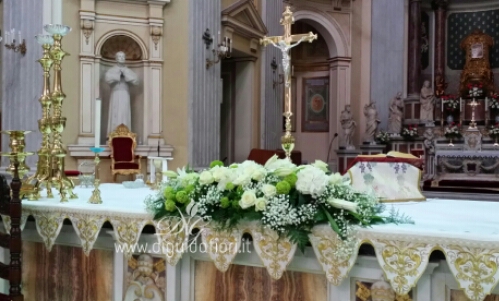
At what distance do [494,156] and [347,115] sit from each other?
3.44m

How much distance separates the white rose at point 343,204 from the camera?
240 centimetres

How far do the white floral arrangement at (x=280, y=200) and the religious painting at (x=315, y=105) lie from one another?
11.7 metres

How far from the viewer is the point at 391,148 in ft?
42.3

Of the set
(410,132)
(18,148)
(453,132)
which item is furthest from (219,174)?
(410,132)

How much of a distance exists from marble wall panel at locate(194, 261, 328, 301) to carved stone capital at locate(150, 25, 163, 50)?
6564 millimetres

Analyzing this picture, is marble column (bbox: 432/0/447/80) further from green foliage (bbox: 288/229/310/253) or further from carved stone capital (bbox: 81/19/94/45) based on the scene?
green foliage (bbox: 288/229/310/253)

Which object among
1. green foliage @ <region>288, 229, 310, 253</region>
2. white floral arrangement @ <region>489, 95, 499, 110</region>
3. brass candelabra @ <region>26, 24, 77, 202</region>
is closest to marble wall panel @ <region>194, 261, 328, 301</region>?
green foliage @ <region>288, 229, 310, 253</region>

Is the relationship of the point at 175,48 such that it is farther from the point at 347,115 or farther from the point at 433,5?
the point at 433,5

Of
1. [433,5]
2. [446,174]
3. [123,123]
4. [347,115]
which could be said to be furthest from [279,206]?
[433,5]

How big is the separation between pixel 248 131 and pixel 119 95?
3.16 metres

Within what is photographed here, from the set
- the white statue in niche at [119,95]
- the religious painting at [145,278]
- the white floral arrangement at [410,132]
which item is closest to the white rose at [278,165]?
the religious painting at [145,278]

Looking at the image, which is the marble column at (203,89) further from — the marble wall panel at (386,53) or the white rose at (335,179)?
the white rose at (335,179)

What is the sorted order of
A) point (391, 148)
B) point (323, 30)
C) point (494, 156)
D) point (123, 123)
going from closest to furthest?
point (123, 123), point (494, 156), point (391, 148), point (323, 30)

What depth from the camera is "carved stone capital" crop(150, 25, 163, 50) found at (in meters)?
8.97
